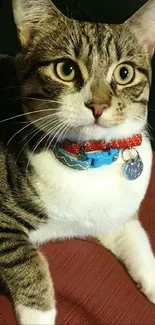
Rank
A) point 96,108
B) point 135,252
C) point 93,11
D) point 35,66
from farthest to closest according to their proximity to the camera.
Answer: point 93,11 < point 135,252 < point 35,66 < point 96,108

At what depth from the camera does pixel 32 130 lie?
1002mm

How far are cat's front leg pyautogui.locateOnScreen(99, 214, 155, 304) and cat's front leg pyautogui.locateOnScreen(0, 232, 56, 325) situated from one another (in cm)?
20

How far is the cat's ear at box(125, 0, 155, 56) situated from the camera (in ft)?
3.21

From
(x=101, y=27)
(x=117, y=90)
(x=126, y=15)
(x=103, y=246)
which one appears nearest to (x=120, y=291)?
(x=103, y=246)

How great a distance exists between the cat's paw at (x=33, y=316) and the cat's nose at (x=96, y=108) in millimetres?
388

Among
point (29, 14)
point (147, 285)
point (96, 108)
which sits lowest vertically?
point (147, 285)

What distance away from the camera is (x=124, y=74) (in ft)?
3.03

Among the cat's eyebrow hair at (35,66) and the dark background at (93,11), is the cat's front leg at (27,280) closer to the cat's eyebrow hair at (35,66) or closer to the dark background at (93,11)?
the cat's eyebrow hair at (35,66)

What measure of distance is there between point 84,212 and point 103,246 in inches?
7.3

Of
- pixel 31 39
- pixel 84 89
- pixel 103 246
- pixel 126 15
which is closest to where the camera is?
pixel 84 89

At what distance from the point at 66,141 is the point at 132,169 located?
160 mm

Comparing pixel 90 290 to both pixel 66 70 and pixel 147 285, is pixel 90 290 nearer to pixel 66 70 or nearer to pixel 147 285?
pixel 147 285

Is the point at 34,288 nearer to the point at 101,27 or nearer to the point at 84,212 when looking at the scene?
the point at 84,212

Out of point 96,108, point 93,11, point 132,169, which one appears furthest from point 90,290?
point 93,11
